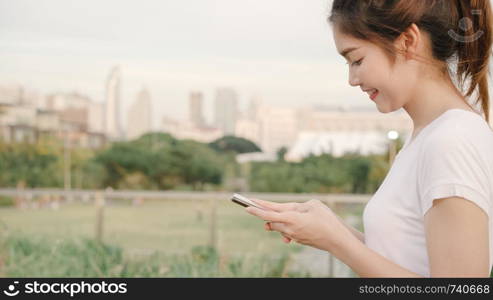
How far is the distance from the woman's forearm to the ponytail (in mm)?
333

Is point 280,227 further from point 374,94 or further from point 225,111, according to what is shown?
point 225,111

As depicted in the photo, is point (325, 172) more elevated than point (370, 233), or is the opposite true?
point (370, 233)

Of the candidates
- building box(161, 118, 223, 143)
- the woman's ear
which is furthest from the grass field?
the woman's ear

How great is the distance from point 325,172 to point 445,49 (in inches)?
194

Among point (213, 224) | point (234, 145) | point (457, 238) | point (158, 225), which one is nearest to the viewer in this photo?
point (457, 238)

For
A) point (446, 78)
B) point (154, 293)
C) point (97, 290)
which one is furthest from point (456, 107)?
point (97, 290)

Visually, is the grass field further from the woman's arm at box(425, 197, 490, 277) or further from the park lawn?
the woman's arm at box(425, 197, 490, 277)

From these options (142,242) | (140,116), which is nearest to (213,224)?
(142,242)

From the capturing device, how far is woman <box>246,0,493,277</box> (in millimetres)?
895

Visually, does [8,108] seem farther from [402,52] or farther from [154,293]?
[402,52]

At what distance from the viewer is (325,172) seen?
5938 mm

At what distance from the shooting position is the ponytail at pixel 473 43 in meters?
1.04

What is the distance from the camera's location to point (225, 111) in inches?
240

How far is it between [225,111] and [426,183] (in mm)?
5193
